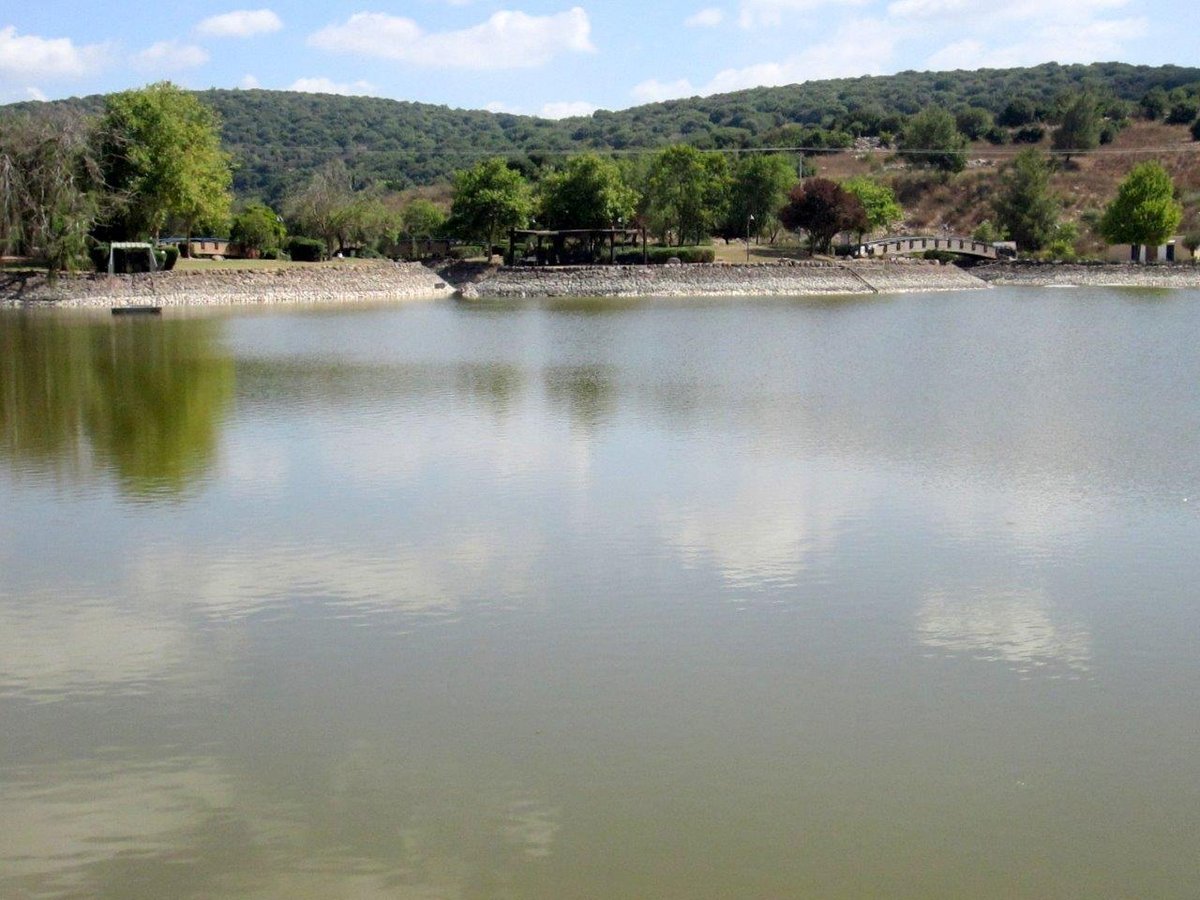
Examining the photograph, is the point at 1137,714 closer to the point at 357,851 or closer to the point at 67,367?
the point at 357,851

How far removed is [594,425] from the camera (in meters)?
20.7

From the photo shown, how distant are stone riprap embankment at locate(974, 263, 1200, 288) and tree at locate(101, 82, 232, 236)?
46.1 metres

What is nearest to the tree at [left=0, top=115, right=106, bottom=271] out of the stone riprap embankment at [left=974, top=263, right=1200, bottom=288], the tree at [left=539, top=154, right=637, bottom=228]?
the tree at [left=539, top=154, right=637, bottom=228]

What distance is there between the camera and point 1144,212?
77.6 meters

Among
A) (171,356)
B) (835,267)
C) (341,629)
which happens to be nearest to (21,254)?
(171,356)

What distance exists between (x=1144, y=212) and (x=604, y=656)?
77613 millimetres

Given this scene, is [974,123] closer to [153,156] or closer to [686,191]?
[686,191]

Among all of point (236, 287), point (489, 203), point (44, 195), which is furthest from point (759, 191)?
point (44, 195)

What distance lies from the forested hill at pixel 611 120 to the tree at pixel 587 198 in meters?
58.6

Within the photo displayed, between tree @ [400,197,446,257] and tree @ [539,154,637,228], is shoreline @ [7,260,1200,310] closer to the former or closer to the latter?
tree @ [539,154,637,228]

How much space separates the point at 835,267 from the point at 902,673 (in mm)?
63533

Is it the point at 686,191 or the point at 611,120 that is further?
the point at 611,120

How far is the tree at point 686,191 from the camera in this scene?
78.7 m

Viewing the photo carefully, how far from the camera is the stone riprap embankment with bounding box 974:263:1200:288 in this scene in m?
72.8
